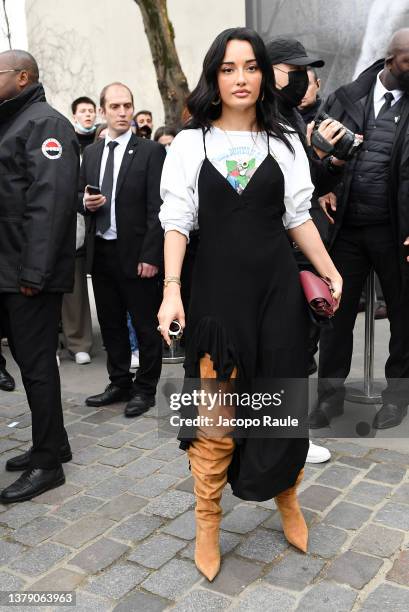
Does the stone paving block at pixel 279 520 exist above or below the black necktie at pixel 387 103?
below

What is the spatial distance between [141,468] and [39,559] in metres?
0.96

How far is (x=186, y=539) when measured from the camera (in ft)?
10.3

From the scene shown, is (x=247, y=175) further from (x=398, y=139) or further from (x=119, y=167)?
(x=119, y=167)

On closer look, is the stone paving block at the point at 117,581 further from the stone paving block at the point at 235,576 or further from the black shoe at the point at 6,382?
the black shoe at the point at 6,382

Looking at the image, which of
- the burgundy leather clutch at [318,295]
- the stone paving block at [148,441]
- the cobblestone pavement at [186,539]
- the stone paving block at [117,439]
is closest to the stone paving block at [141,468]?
the cobblestone pavement at [186,539]

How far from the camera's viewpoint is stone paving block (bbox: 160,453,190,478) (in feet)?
12.4

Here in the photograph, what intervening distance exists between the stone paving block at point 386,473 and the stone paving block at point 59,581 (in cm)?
162

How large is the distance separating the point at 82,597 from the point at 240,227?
5.03ft

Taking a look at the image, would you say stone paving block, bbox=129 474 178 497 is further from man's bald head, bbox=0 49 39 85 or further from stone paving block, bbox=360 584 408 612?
man's bald head, bbox=0 49 39 85

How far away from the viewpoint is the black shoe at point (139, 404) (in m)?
4.66

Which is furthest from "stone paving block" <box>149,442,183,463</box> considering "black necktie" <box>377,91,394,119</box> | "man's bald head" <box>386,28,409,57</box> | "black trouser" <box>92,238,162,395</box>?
"man's bald head" <box>386,28,409,57</box>

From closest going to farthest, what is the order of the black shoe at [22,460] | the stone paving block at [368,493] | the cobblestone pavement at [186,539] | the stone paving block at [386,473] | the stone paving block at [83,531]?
the cobblestone pavement at [186,539] < the stone paving block at [83,531] < the stone paving block at [368,493] < the stone paving block at [386,473] < the black shoe at [22,460]

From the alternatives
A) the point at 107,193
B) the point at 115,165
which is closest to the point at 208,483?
the point at 107,193

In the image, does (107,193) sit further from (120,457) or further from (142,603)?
(142,603)
